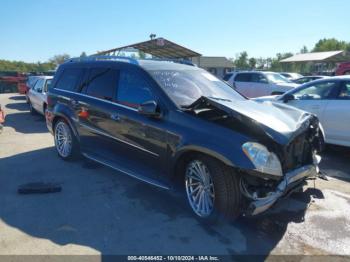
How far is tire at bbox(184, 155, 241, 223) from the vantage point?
3389 mm

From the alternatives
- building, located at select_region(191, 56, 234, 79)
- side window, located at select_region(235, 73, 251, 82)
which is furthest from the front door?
building, located at select_region(191, 56, 234, 79)

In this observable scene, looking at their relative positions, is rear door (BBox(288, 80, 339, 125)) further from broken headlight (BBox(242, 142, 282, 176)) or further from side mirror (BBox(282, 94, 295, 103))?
broken headlight (BBox(242, 142, 282, 176))

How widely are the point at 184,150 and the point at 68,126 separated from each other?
3.12 meters

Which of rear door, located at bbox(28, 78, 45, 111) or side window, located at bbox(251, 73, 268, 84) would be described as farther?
side window, located at bbox(251, 73, 268, 84)

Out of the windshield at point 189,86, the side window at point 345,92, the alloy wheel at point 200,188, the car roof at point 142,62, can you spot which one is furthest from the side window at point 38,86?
the side window at point 345,92

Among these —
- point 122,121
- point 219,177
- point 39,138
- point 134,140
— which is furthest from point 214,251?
point 39,138

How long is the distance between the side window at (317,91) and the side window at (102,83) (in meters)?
4.35

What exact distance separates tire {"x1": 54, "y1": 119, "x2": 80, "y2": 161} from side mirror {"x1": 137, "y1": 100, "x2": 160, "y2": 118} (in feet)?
7.51

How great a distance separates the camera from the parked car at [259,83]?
13914 millimetres

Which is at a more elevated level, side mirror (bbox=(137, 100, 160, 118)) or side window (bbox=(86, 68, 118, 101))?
side window (bbox=(86, 68, 118, 101))

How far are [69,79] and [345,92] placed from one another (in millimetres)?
5379

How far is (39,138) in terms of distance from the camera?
8383mm

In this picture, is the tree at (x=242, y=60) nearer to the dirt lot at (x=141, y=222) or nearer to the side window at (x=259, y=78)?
the side window at (x=259, y=78)

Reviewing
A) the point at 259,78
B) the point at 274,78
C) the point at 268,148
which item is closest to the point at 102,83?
the point at 268,148
